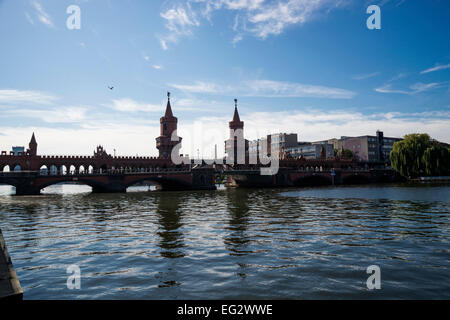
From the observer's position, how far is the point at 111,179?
64.9 meters

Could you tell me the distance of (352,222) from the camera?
22.2 metres

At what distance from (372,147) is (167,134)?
3863 inches

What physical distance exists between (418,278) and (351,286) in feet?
8.44

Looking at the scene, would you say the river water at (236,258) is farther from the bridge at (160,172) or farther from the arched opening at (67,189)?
the arched opening at (67,189)

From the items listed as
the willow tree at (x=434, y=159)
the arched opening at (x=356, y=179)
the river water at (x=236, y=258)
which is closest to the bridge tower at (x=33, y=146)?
the river water at (x=236, y=258)

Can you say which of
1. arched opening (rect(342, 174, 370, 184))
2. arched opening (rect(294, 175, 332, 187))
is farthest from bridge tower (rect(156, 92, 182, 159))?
arched opening (rect(342, 174, 370, 184))

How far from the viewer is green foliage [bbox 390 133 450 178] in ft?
262

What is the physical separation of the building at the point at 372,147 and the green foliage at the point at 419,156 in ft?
184

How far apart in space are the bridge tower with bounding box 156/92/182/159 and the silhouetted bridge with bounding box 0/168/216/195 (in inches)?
536

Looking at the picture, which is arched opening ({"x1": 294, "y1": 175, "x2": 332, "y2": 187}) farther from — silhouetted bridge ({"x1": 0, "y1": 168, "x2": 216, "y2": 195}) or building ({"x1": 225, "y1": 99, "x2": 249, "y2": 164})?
silhouetted bridge ({"x1": 0, "y1": 168, "x2": 216, "y2": 195})

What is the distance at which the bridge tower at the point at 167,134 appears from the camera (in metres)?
92.7
